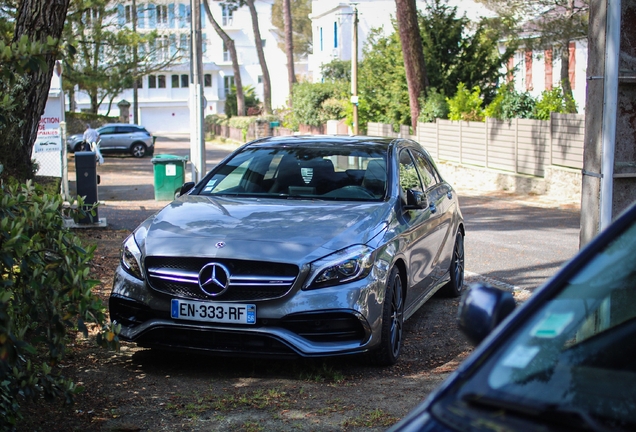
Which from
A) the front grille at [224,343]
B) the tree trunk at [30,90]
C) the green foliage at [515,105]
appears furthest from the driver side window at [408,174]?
the green foliage at [515,105]

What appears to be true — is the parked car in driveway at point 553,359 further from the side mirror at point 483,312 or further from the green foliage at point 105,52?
the green foliage at point 105,52

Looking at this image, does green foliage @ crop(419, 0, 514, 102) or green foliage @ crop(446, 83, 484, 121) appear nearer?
green foliage @ crop(446, 83, 484, 121)

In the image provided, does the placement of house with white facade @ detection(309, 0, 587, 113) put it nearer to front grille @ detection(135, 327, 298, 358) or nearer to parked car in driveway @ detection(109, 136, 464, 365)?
parked car in driveway @ detection(109, 136, 464, 365)

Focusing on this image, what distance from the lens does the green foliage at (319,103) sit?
4228 cm

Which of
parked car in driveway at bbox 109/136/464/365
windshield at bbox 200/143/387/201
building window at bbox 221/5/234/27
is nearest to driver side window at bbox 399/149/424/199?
windshield at bbox 200/143/387/201

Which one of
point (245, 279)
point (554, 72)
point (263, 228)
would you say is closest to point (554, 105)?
point (263, 228)

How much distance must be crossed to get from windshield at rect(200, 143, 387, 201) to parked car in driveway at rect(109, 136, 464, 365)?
1.7 inches

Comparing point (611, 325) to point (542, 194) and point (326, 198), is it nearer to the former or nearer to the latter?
point (326, 198)

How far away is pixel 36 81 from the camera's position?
10.6 metres

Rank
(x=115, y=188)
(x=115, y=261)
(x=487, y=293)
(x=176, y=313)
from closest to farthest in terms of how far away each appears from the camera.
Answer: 1. (x=487, y=293)
2. (x=176, y=313)
3. (x=115, y=261)
4. (x=115, y=188)

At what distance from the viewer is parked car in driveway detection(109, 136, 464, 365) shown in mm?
5641

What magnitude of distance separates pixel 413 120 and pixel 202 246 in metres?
22.2

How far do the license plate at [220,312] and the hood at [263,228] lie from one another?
12.5 inches

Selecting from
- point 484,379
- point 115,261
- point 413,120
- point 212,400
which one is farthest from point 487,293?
point 413,120
